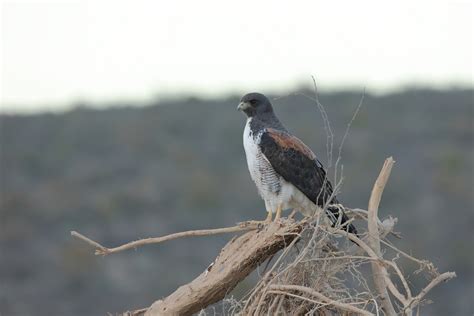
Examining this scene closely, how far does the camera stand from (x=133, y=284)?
739 inches

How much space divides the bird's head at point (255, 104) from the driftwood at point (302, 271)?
1764mm

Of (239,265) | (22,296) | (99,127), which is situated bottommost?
(22,296)

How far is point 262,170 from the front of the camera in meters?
7.24

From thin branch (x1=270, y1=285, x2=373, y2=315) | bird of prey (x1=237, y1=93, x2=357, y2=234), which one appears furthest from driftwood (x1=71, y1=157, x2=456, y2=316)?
bird of prey (x1=237, y1=93, x2=357, y2=234)

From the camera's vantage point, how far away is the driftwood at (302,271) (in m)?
5.25

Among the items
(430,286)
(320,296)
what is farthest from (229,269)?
(430,286)

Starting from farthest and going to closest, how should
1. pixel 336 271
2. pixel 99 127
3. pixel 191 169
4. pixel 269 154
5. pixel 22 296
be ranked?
1. pixel 99 127
2. pixel 191 169
3. pixel 22 296
4. pixel 269 154
5. pixel 336 271

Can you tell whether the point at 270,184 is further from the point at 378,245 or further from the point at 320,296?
the point at 320,296

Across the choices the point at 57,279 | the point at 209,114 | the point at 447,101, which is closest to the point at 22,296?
the point at 57,279

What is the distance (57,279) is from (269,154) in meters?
13.2

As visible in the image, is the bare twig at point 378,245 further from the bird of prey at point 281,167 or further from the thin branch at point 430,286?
the bird of prey at point 281,167

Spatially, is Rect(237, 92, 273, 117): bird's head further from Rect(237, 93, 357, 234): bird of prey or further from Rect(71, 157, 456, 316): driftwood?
Rect(71, 157, 456, 316): driftwood

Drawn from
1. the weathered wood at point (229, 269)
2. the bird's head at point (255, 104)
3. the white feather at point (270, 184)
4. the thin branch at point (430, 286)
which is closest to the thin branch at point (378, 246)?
the thin branch at point (430, 286)

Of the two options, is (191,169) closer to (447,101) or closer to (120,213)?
(120,213)
